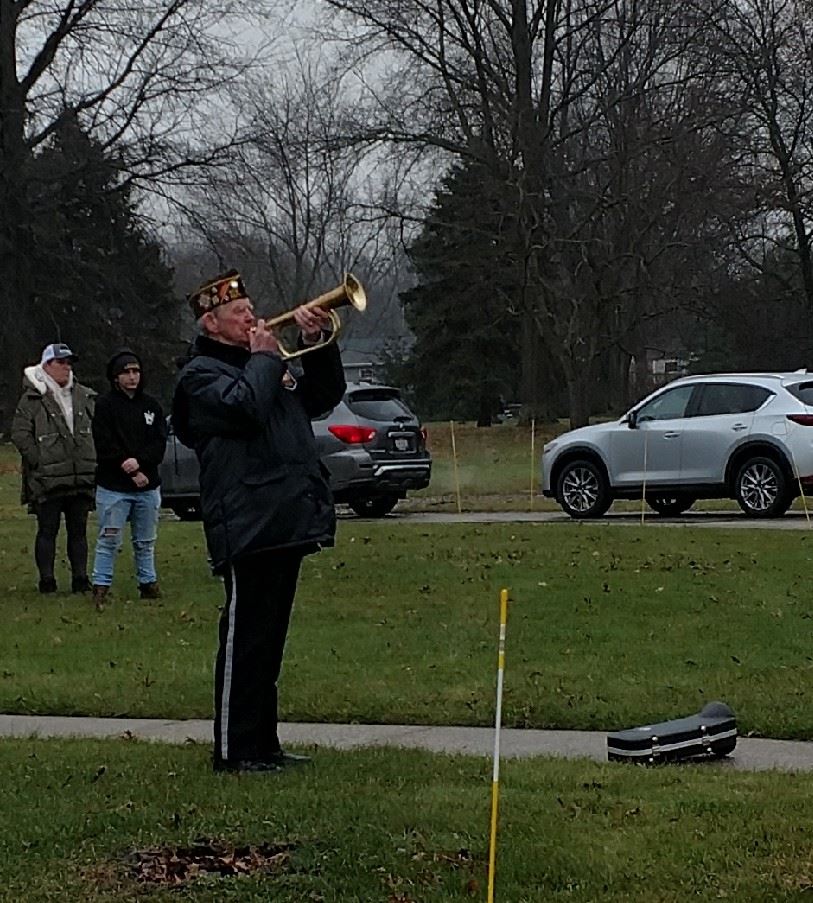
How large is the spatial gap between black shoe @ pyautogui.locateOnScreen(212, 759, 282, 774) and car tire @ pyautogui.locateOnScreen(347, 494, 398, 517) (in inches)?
664

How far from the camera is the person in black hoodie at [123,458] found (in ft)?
42.5

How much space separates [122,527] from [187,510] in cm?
1132

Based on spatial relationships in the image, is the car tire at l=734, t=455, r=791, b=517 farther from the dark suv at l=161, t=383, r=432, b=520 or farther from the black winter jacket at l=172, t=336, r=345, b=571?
the black winter jacket at l=172, t=336, r=345, b=571

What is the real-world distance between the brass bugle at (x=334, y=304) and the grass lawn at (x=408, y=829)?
171 centimetres

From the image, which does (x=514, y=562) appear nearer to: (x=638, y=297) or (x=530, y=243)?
(x=530, y=243)

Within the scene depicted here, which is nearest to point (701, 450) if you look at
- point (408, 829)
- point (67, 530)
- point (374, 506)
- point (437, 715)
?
point (374, 506)

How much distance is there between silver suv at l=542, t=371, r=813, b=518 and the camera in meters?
20.6

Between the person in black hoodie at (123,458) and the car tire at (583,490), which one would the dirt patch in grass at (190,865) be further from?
the car tire at (583,490)

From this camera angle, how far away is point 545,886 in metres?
Answer: 5.29

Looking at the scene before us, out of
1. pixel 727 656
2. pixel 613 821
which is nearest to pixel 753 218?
pixel 727 656

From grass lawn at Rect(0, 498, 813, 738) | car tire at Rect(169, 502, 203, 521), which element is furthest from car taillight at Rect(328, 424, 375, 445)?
grass lawn at Rect(0, 498, 813, 738)

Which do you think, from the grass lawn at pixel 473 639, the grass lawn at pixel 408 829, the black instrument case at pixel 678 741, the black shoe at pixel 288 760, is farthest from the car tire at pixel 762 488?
the black shoe at pixel 288 760

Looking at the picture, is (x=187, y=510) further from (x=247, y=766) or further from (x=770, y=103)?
(x=770, y=103)

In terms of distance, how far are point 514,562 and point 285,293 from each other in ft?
174
